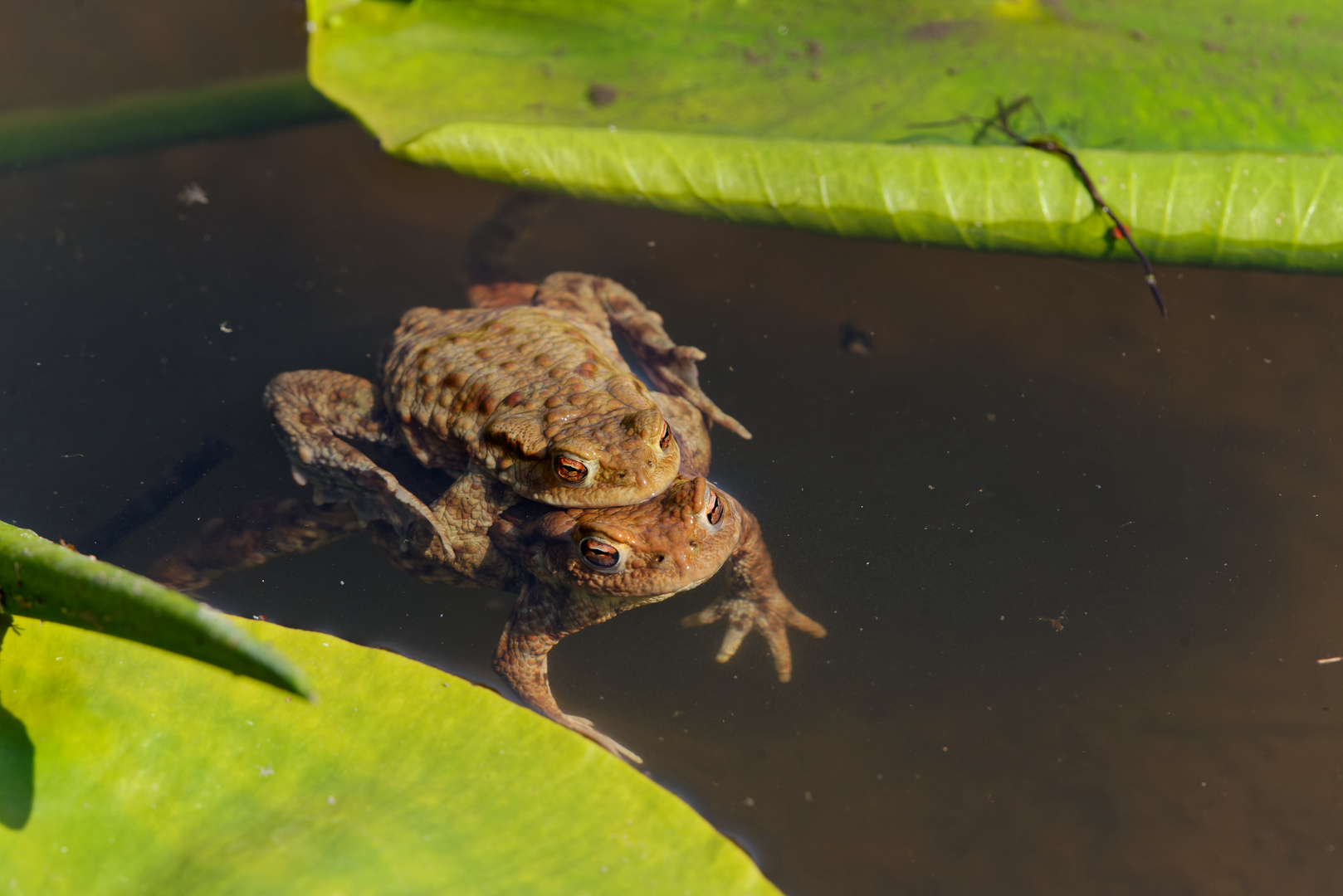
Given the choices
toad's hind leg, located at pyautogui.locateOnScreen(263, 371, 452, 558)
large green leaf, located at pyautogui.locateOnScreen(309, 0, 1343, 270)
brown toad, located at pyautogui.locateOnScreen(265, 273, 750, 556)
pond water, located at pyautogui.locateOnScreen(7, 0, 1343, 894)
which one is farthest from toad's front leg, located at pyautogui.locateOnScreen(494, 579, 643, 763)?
large green leaf, located at pyautogui.locateOnScreen(309, 0, 1343, 270)

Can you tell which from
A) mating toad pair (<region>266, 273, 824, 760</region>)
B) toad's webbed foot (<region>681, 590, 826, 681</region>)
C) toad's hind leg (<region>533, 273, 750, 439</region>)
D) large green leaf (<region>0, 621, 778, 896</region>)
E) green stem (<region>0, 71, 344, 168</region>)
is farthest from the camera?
green stem (<region>0, 71, 344, 168</region>)

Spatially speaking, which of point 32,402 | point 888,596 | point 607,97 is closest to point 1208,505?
point 888,596

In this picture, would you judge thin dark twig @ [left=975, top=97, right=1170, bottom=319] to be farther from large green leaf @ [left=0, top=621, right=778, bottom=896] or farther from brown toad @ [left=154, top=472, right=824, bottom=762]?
large green leaf @ [left=0, top=621, right=778, bottom=896]

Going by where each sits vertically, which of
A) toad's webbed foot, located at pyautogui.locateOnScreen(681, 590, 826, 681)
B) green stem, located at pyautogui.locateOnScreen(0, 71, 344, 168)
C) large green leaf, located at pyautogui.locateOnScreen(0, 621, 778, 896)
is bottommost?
toad's webbed foot, located at pyautogui.locateOnScreen(681, 590, 826, 681)

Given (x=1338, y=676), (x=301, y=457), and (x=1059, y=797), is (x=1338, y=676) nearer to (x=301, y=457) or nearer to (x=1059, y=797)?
(x=1059, y=797)

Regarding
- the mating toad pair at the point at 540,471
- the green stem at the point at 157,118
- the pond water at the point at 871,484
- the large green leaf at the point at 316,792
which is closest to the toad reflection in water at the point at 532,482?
the mating toad pair at the point at 540,471

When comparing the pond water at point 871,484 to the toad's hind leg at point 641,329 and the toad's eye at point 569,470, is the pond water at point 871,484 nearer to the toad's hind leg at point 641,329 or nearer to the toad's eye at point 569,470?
the toad's hind leg at point 641,329

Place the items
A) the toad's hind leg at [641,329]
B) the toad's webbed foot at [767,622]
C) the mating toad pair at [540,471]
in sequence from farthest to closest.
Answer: the toad's hind leg at [641,329] → the toad's webbed foot at [767,622] → the mating toad pair at [540,471]
